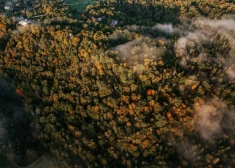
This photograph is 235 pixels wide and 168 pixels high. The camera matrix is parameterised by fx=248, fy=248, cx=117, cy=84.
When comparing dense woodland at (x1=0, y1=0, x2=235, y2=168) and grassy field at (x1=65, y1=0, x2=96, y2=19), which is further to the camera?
grassy field at (x1=65, y1=0, x2=96, y2=19)

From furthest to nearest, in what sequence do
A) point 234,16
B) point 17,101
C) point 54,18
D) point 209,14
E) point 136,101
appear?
point 209,14 < point 234,16 < point 54,18 < point 17,101 < point 136,101

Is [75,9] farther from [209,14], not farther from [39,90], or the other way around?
[209,14]

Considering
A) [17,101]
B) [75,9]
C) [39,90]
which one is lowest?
[17,101]

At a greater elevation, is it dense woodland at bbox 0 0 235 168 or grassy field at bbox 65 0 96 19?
grassy field at bbox 65 0 96 19

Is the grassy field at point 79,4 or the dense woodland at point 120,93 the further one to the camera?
the grassy field at point 79,4

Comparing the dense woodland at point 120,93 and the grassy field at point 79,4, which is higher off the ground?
the grassy field at point 79,4

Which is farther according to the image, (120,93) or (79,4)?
(79,4)

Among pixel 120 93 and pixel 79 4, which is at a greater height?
pixel 79 4

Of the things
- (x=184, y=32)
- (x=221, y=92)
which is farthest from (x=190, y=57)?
(x=184, y=32)
